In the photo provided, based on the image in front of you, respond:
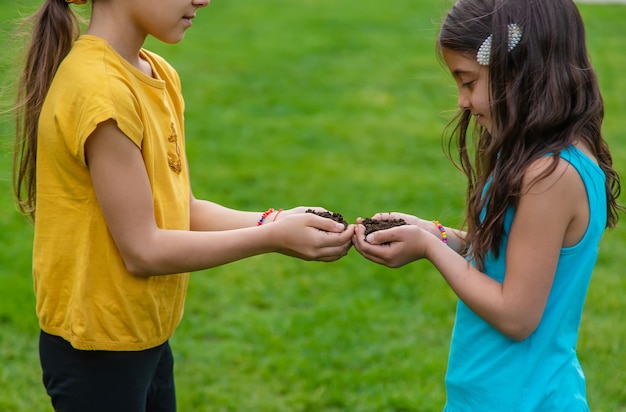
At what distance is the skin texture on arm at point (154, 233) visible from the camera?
2.34 metres

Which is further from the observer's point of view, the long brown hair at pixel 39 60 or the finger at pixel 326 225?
the finger at pixel 326 225

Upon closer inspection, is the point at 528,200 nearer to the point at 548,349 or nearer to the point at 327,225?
the point at 548,349

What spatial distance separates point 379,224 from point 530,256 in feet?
1.89

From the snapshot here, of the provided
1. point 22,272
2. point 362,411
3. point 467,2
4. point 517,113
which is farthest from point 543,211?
point 22,272

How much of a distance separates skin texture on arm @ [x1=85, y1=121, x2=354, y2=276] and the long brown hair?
287mm

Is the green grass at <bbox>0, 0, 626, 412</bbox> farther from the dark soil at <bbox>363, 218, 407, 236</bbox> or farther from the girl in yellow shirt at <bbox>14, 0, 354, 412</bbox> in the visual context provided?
the dark soil at <bbox>363, 218, 407, 236</bbox>

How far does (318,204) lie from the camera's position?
6.28 metres

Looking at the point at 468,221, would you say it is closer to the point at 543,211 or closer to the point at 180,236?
the point at 543,211

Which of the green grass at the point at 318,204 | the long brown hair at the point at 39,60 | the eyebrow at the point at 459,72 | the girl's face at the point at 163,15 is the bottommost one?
the green grass at the point at 318,204

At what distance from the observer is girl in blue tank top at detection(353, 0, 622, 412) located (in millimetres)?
2357

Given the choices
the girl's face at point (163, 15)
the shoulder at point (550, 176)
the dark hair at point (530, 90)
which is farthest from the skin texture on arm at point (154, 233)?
the shoulder at point (550, 176)

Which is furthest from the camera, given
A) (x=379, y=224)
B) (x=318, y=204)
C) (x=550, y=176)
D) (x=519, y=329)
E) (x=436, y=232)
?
(x=318, y=204)

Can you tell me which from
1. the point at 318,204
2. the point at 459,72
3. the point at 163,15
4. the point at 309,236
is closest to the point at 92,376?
the point at 309,236

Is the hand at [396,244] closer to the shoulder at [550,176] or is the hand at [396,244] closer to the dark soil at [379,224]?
the dark soil at [379,224]
